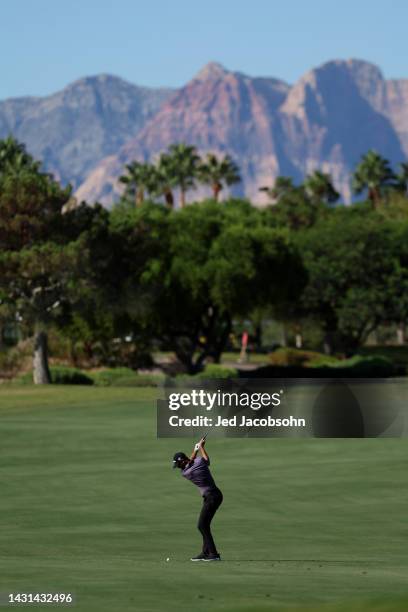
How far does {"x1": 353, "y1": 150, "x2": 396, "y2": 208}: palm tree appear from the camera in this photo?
17650 centimetres

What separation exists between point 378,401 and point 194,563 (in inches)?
1525

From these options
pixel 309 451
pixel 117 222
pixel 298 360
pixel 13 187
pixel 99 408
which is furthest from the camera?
pixel 298 360

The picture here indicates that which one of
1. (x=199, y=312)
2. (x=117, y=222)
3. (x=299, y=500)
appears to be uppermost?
(x=117, y=222)

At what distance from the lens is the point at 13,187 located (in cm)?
7744

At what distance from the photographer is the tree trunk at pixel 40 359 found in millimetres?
81500

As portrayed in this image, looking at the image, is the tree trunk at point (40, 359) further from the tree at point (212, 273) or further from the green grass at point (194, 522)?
the green grass at point (194, 522)

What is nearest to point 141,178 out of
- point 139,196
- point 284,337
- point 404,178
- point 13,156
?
point 139,196

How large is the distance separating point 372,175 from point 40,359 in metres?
104

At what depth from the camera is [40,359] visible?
81.6 meters

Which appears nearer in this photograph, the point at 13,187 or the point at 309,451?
the point at 309,451

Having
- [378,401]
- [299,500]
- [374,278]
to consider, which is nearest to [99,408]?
[378,401]

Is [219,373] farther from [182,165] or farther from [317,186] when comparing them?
[317,186]

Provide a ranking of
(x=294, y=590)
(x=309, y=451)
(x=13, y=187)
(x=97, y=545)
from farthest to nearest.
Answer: (x=13, y=187)
(x=309, y=451)
(x=97, y=545)
(x=294, y=590)

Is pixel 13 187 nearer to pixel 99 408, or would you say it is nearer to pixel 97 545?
pixel 99 408
